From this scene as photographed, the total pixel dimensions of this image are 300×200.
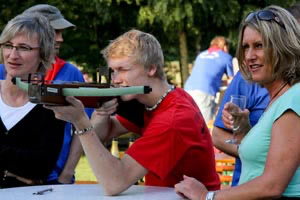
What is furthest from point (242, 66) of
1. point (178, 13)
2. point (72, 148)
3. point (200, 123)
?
point (178, 13)

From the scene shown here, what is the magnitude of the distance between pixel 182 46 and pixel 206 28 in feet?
2.30

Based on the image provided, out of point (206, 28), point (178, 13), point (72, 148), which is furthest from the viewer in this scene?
point (206, 28)

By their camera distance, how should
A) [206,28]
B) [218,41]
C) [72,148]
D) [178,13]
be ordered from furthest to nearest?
[206,28] → [178,13] → [218,41] → [72,148]

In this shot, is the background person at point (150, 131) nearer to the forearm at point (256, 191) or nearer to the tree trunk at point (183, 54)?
the forearm at point (256, 191)

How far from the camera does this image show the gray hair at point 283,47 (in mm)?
2615

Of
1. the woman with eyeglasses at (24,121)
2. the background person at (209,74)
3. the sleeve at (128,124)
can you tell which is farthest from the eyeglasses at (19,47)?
the background person at (209,74)

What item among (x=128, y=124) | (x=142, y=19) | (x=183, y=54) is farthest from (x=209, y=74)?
(x=128, y=124)

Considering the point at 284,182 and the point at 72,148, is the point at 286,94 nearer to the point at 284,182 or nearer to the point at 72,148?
the point at 284,182

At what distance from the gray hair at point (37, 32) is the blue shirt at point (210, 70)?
6.93 m

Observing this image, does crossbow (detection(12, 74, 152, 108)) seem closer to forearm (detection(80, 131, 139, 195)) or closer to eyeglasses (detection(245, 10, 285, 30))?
forearm (detection(80, 131, 139, 195))

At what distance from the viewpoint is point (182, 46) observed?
1516cm

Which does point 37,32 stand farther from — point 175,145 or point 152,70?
point 175,145

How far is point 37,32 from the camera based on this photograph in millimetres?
3547

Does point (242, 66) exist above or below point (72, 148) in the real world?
above
